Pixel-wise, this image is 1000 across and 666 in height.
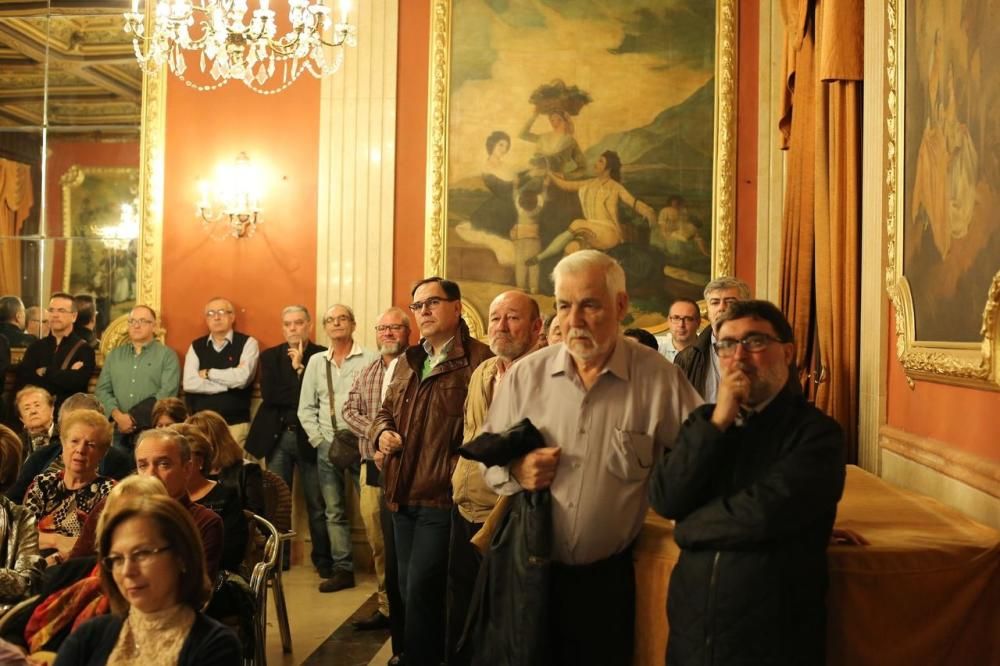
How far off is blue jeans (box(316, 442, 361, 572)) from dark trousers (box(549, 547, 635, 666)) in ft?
14.5

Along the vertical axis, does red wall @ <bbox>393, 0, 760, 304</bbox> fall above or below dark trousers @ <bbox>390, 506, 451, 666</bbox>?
above

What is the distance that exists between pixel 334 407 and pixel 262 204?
2.00 metres

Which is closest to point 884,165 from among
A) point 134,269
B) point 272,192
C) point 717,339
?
point 717,339

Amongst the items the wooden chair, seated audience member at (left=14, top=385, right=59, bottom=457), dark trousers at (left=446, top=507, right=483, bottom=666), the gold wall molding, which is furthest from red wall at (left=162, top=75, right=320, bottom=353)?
the gold wall molding

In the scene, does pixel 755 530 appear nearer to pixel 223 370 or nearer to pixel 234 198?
pixel 223 370

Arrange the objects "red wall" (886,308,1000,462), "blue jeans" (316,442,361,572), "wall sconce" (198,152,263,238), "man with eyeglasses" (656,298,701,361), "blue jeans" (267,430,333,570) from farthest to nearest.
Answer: "wall sconce" (198,152,263,238) → "blue jeans" (267,430,333,570) → "blue jeans" (316,442,361,572) → "man with eyeglasses" (656,298,701,361) → "red wall" (886,308,1000,462)

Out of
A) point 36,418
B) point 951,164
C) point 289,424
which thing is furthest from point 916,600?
point 289,424

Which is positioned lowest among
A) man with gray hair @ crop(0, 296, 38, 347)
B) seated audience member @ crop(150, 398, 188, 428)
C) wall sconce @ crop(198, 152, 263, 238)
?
seated audience member @ crop(150, 398, 188, 428)

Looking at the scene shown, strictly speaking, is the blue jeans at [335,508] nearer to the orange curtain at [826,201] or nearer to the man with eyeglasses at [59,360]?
the man with eyeglasses at [59,360]

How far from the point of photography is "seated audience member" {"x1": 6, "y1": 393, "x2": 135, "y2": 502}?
15.3ft

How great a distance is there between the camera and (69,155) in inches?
334

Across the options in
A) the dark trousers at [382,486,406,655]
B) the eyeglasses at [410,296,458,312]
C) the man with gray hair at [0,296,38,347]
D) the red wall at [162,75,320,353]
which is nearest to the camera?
the eyeglasses at [410,296,458,312]

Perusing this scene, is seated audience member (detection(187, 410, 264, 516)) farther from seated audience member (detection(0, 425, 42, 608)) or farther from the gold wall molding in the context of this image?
the gold wall molding

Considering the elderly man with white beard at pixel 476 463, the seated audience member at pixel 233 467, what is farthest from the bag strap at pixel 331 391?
the elderly man with white beard at pixel 476 463
